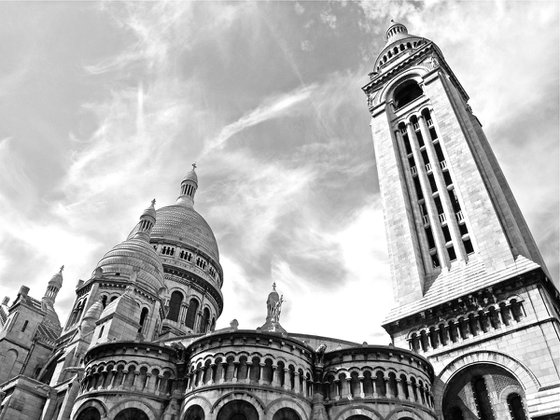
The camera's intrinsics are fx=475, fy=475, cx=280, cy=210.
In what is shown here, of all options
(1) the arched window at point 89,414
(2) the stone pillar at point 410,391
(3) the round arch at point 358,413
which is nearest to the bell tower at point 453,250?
(2) the stone pillar at point 410,391

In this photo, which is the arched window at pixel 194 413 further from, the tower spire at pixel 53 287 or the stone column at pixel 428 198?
the tower spire at pixel 53 287

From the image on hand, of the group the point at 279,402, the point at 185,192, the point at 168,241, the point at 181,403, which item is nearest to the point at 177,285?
the point at 168,241

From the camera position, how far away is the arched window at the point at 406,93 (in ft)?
155

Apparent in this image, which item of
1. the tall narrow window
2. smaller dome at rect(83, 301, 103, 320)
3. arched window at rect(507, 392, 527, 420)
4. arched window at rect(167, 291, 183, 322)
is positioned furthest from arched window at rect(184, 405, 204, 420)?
arched window at rect(167, 291, 183, 322)

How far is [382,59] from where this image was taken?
5234 cm

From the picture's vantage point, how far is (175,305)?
5712 centimetres

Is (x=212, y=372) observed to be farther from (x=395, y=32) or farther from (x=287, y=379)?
(x=395, y=32)

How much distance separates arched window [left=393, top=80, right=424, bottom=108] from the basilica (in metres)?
0.17

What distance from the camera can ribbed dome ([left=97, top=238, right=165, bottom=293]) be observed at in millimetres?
45969

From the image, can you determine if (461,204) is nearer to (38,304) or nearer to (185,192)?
(38,304)

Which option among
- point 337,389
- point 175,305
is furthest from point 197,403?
point 175,305

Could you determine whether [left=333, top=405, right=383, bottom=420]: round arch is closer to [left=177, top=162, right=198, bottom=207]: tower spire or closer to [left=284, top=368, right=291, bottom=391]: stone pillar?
[left=284, top=368, right=291, bottom=391]: stone pillar

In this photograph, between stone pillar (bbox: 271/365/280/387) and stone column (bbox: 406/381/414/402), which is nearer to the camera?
stone pillar (bbox: 271/365/280/387)

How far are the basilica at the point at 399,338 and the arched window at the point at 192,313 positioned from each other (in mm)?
9185
